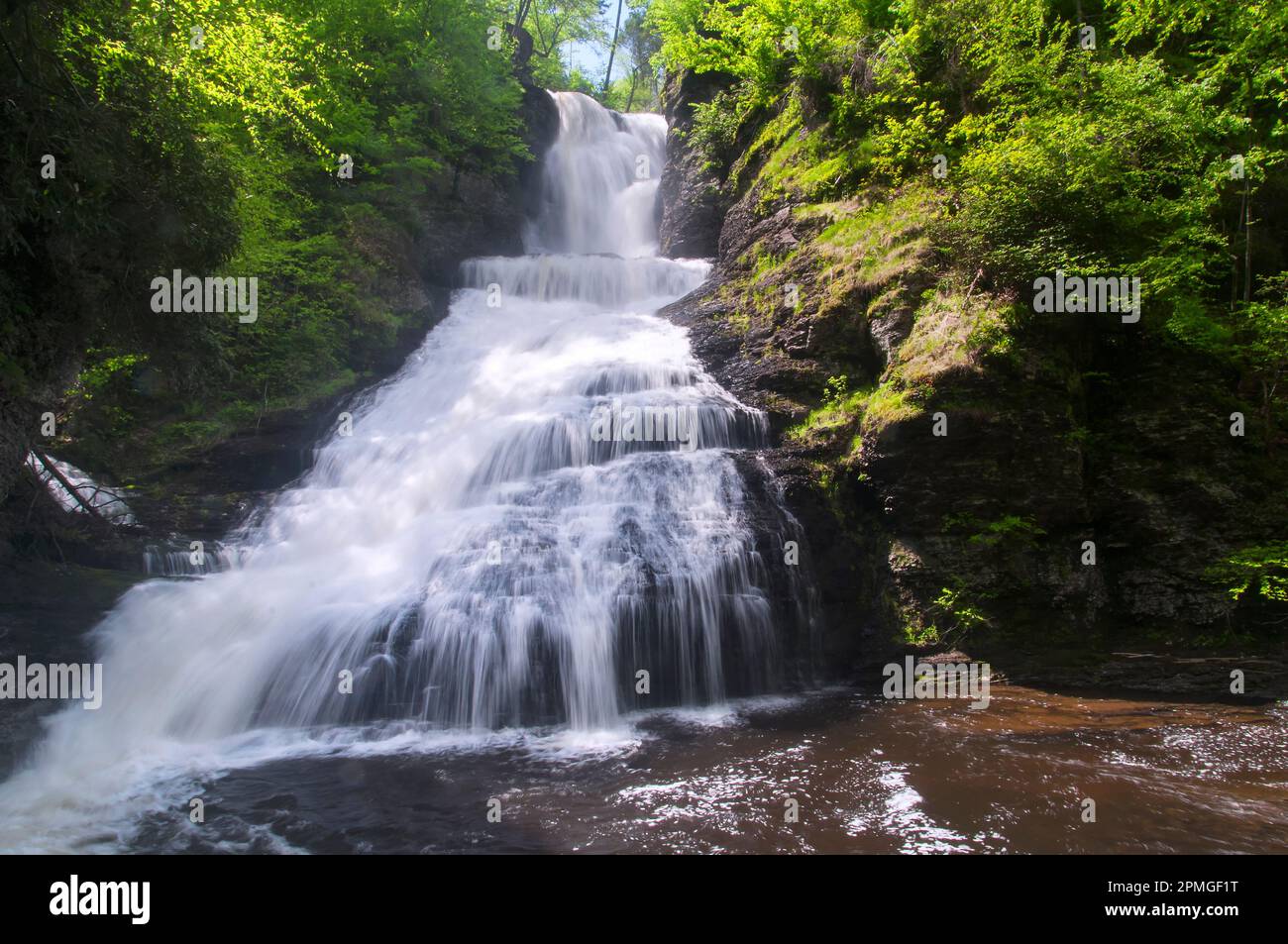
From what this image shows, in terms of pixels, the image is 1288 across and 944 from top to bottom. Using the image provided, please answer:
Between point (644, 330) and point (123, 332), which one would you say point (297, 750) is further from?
point (644, 330)

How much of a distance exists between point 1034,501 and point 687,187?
16.3 metres

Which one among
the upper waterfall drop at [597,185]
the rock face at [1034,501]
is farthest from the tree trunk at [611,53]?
the rock face at [1034,501]

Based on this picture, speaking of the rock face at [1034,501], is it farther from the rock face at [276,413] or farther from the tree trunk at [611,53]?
the tree trunk at [611,53]

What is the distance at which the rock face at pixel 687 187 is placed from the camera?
20.0 m

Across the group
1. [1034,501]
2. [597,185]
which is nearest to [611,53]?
[597,185]

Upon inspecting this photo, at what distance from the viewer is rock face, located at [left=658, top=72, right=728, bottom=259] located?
2002 cm

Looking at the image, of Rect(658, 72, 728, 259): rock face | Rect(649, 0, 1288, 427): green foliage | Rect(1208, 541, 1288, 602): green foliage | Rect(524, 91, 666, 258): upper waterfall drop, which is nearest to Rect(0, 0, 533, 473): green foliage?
Rect(524, 91, 666, 258): upper waterfall drop

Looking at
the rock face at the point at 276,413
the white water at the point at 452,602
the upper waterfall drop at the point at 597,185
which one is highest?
the upper waterfall drop at the point at 597,185

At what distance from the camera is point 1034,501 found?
8633 mm

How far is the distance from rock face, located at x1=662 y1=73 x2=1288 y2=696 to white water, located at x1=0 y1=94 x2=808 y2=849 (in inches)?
66.9

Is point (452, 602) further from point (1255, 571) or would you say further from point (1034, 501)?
point (1255, 571)

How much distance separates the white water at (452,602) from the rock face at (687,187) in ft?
26.3
